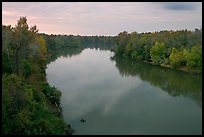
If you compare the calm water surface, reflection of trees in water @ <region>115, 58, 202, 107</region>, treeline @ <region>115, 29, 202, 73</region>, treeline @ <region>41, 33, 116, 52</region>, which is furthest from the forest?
treeline @ <region>41, 33, 116, 52</region>

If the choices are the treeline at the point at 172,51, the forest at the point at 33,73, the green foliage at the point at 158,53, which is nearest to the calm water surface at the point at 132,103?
the forest at the point at 33,73

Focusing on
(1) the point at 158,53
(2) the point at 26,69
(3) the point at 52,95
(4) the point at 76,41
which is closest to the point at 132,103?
(3) the point at 52,95

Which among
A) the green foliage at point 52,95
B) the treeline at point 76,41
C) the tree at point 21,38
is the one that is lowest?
the treeline at point 76,41

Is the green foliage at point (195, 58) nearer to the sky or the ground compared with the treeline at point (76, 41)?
nearer to the sky

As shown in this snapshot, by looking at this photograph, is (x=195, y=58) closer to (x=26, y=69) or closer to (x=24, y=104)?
(x=26, y=69)

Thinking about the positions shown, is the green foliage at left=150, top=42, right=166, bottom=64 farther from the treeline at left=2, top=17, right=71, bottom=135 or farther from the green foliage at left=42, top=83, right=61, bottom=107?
the green foliage at left=42, top=83, right=61, bottom=107

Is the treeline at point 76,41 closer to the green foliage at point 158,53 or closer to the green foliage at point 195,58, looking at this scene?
→ the green foliage at point 158,53

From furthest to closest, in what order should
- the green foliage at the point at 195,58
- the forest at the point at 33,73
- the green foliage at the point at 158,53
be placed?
the green foliage at the point at 158,53 < the green foliage at the point at 195,58 < the forest at the point at 33,73
